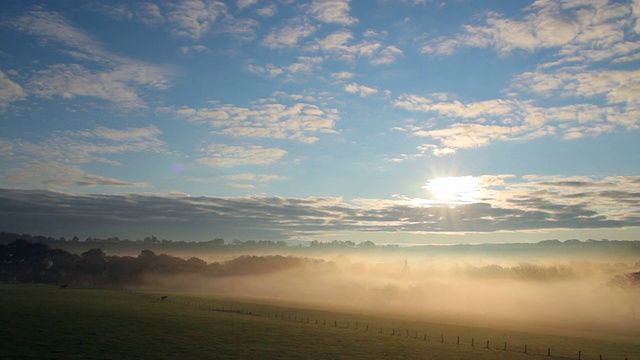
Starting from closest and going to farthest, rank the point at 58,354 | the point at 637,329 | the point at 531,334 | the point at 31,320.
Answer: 1. the point at 58,354
2. the point at 31,320
3. the point at 531,334
4. the point at 637,329

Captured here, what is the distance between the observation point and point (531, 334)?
8494cm

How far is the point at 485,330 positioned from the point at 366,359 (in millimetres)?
46806

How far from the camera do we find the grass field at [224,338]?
47.1 meters

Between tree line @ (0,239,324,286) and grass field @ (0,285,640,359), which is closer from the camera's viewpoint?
grass field @ (0,285,640,359)

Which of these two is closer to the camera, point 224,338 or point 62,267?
point 224,338

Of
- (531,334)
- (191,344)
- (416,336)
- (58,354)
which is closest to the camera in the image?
(58,354)

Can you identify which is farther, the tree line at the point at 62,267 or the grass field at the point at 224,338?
the tree line at the point at 62,267

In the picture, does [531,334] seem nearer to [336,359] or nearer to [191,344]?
[336,359]

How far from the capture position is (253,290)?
188500mm

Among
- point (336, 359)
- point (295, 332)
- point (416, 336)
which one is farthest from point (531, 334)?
point (336, 359)

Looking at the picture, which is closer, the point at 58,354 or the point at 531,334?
the point at 58,354

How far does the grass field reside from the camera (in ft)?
154

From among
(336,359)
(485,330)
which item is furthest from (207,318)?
(485,330)

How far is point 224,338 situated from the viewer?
5806 cm
